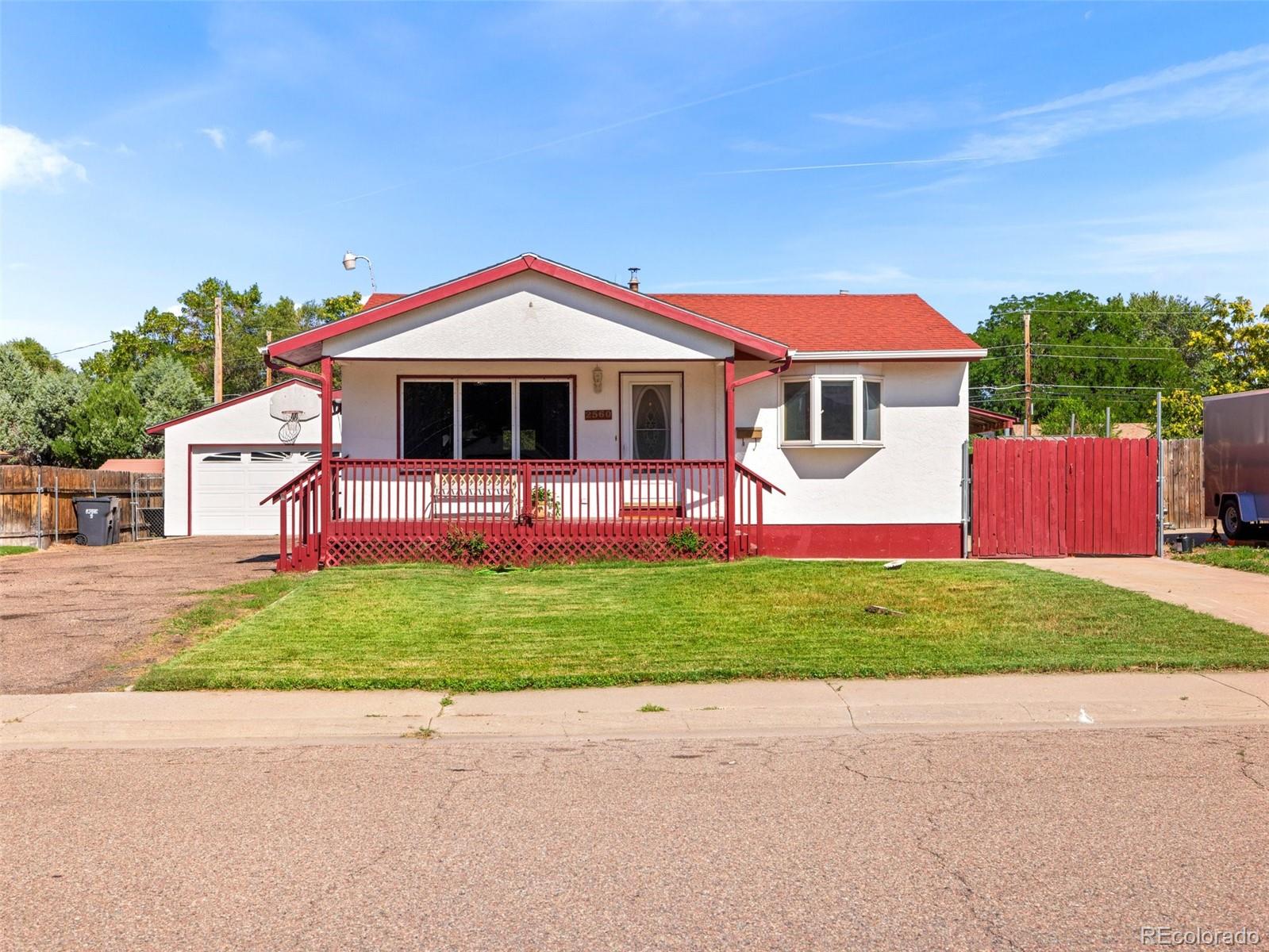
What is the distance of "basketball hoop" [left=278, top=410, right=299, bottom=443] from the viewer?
89.5ft

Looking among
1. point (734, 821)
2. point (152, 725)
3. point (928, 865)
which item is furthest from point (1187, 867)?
point (152, 725)

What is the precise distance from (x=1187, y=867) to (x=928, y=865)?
1.06 meters

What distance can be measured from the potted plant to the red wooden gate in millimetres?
6535

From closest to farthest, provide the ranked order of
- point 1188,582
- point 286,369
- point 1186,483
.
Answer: point 1188,582, point 286,369, point 1186,483

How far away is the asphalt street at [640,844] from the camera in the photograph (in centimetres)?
402

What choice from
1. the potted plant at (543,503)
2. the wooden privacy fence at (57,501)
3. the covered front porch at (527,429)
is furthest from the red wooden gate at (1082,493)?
the wooden privacy fence at (57,501)

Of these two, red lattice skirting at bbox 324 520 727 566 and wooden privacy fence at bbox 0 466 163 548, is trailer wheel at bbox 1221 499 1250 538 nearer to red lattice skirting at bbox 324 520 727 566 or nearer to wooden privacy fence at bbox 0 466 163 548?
red lattice skirting at bbox 324 520 727 566

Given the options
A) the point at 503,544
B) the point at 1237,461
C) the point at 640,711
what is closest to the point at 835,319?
the point at 503,544

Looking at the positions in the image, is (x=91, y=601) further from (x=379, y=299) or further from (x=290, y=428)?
(x=290, y=428)

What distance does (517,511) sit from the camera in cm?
1675

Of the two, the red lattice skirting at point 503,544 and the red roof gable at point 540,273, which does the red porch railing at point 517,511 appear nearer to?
the red lattice skirting at point 503,544

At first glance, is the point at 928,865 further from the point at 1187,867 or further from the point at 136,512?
the point at 136,512

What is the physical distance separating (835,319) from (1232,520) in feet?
29.2

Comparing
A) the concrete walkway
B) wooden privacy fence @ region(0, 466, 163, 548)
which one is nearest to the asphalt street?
the concrete walkway
